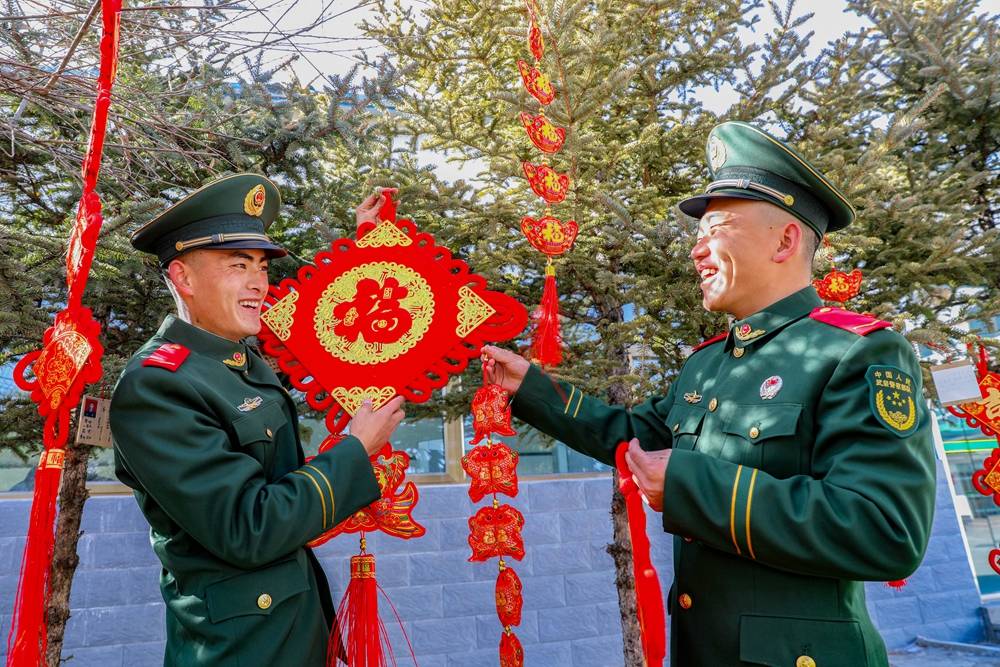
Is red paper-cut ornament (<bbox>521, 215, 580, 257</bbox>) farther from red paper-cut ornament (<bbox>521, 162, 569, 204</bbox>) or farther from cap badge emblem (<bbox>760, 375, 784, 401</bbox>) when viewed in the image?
cap badge emblem (<bbox>760, 375, 784, 401</bbox>)

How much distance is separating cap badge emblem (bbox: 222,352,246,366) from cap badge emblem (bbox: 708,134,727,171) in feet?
5.08

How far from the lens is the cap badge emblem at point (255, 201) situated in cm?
224

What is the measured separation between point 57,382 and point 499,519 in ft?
4.27

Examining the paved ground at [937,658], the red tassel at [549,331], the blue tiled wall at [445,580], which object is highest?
the red tassel at [549,331]

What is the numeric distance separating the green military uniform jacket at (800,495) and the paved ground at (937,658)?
5.82 meters

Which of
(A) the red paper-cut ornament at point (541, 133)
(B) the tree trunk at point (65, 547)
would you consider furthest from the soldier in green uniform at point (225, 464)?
(B) the tree trunk at point (65, 547)

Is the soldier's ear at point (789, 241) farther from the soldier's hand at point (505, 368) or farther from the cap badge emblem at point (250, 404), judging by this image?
the cap badge emblem at point (250, 404)

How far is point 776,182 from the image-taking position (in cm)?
205

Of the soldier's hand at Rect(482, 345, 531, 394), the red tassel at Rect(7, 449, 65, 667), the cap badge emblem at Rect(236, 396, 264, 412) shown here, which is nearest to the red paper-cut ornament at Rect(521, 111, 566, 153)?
the soldier's hand at Rect(482, 345, 531, 394)

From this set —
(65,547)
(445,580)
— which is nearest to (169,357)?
(65,547)

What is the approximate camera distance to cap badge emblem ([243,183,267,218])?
88.2 inches

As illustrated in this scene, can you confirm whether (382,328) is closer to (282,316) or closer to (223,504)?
(282,316)

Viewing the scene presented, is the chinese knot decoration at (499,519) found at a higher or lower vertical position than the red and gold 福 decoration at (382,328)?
lower

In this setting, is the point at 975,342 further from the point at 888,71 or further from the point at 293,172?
the point at 293,172
